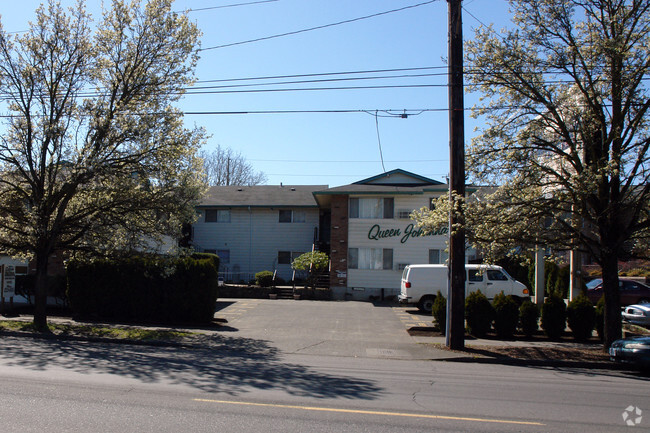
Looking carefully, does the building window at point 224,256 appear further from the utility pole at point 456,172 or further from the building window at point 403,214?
the utility pole at point 456,172

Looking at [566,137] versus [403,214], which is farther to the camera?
[403,214]

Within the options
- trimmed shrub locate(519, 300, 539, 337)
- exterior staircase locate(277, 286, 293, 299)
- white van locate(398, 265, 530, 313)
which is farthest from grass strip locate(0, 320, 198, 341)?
exterior staircase locate(277, 286, 293, 299)

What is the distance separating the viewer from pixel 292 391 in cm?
816

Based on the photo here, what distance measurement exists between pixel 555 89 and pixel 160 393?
1188 centimetres

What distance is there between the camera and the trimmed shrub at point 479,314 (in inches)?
652

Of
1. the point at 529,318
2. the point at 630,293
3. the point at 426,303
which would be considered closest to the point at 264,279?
the point at 426,303

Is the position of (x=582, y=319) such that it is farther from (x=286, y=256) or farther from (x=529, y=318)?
(x=286, y=256)

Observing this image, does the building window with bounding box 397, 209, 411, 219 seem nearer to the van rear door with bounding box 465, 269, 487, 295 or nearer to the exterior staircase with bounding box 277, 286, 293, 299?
the exterior staircase with bounding box 277, 286, 293, 299

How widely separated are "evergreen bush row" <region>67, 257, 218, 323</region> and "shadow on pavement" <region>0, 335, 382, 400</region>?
4.59 meters

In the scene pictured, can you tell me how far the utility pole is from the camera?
46.1ft

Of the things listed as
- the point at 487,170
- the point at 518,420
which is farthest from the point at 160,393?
the point at 487,170

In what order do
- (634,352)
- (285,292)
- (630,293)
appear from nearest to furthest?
(634,352) < (630,293) < (285,292)

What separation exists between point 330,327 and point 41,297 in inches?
371

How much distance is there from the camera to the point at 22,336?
15.3 m
